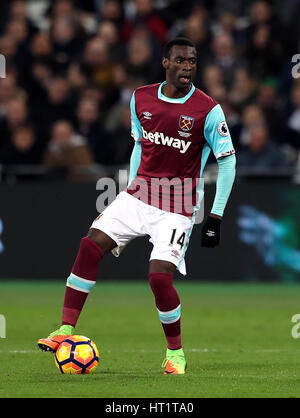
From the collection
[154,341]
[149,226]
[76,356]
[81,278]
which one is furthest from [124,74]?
[76,356]

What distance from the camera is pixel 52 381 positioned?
25.5ft

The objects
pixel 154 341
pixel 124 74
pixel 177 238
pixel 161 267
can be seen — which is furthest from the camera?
pixel 124 74

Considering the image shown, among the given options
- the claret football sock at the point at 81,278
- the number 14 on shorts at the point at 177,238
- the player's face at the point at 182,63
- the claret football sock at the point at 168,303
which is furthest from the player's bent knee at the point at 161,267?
the player's face at the point at 182,63

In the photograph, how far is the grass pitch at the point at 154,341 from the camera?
746cm

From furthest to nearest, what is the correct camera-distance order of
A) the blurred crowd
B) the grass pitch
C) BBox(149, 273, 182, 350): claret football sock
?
the blurred crowd, BBox(149, 273, 182, 350): claret football sock, the grass pitch

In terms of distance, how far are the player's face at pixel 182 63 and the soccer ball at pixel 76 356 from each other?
216cm

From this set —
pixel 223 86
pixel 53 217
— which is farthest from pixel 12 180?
pixel 223 86

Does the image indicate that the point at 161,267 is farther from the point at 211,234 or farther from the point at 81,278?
the point at 81,278

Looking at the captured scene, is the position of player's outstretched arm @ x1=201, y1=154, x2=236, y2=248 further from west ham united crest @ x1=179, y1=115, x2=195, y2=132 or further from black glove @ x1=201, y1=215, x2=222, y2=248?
west ham united crest @ x1=179, y1=115, x2=195, y2=132

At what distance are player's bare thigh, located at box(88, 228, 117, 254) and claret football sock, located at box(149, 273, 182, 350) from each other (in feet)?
1.49

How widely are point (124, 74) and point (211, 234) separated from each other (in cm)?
854

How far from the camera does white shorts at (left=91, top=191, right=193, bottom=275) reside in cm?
841

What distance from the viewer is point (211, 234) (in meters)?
8.32

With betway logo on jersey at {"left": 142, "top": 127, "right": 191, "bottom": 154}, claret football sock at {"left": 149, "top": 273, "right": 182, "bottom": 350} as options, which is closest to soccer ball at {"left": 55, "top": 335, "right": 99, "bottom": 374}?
claret football sock at {"left": 149, "top": 273, "right": 182, "bottom": 350}
